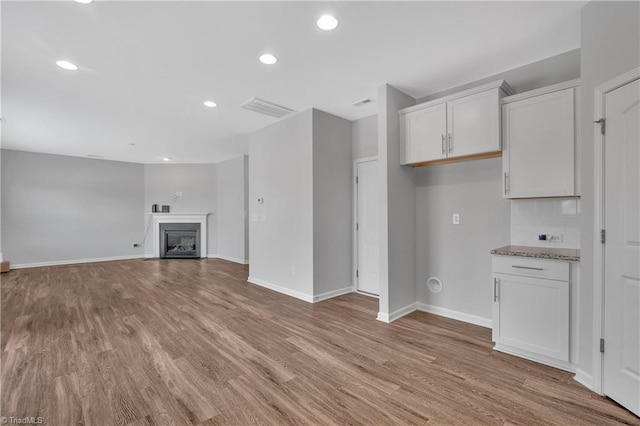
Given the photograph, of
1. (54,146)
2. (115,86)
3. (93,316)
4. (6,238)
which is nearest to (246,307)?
(93,316)

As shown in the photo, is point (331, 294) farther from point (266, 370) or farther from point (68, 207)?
point (68, 207)

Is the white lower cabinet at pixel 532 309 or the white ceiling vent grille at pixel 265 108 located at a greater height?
the white ceiling vent grille at pixel 265 108

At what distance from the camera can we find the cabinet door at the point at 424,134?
3.17 m

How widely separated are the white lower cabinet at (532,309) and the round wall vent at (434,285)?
913mm

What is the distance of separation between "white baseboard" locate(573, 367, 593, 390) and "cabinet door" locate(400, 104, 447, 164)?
214 centimetres

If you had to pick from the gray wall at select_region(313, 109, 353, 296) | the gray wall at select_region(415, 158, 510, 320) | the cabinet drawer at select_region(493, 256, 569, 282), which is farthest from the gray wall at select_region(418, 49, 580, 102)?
the gray wall at select_region(313, 109, 353, 296)

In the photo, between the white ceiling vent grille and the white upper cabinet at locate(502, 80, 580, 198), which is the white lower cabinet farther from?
the white ceiling vent grille

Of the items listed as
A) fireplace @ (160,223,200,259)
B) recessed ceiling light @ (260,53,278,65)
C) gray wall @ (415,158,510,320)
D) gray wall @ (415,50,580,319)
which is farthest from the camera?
fireplace @ (160,223,200,259)

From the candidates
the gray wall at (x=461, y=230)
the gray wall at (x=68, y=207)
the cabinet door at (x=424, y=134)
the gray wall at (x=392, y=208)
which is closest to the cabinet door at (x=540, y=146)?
the gray wall at (x=461, y=230)

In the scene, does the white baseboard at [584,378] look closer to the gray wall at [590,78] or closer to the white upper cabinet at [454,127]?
the gray wall at [590,78]

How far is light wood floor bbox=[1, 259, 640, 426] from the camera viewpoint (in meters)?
1.84

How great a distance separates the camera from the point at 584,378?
83.5 inches

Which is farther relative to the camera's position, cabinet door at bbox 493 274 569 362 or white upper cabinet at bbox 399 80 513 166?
white upper cabinet at bbox 399 80 513 166

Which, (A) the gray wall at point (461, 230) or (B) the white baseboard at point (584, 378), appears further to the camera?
(A) the gray wall at point (461, 230)
